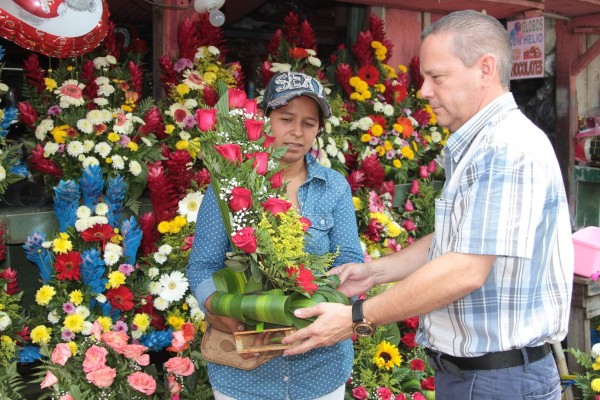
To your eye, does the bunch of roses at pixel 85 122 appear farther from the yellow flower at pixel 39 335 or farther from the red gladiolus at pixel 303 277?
the red gladiolus at pixel 303 277

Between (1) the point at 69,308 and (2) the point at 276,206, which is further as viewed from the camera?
(1) the point at 69,308

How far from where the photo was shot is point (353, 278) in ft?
7.30

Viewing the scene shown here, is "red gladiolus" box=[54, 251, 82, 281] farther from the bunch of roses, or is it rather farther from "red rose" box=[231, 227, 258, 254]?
"red rose" box=[231, 227, 258, 254]

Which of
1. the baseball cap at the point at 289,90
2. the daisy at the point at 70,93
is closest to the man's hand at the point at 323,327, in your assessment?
the baseball cap at the point at 289,90

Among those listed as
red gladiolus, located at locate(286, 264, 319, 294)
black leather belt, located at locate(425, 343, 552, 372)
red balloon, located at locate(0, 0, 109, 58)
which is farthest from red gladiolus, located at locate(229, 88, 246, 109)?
red balloon, located at locate(0, 0, 109, 58)

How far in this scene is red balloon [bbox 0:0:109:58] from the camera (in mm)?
2592

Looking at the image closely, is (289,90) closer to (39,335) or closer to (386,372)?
(39,335)

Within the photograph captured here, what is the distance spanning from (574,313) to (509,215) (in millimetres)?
2881

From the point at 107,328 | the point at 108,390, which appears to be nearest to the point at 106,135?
the point at 107,328

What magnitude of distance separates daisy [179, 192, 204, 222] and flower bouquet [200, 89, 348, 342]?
1352mm

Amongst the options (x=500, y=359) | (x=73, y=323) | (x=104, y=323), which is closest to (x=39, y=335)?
(x=73, y=323)

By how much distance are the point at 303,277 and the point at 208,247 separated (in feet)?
1.18

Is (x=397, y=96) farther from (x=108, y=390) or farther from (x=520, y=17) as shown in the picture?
(x=108, y=390)

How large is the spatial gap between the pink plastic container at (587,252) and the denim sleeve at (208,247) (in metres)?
2.62
